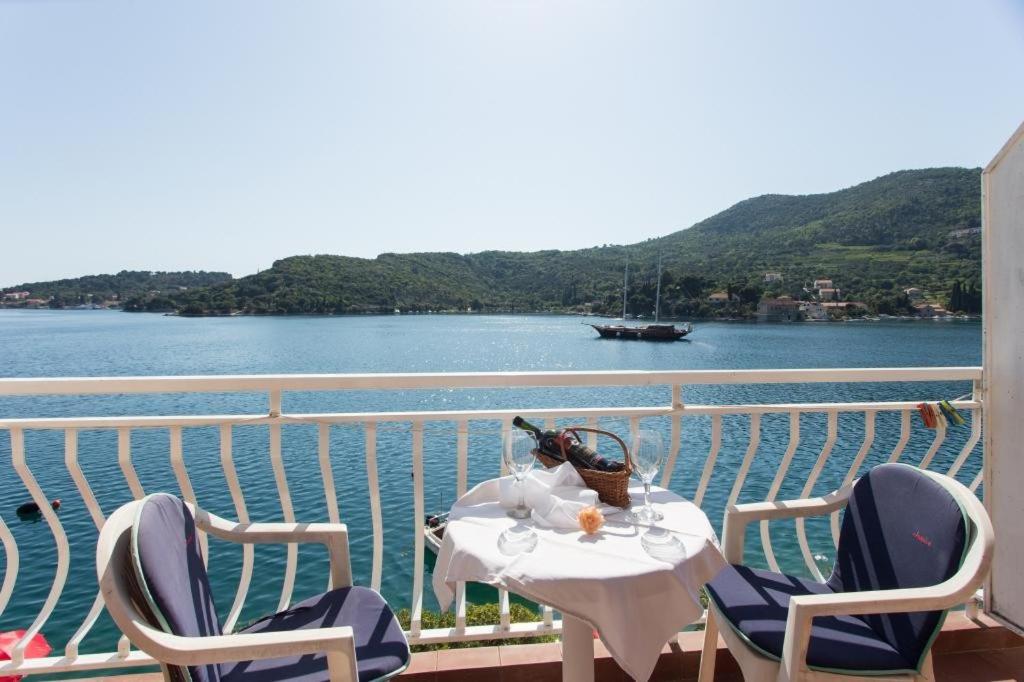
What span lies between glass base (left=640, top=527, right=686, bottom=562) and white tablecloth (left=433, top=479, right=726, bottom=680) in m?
0.02

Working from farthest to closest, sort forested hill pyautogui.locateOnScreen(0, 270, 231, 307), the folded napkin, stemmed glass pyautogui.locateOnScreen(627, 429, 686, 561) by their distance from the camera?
1. forested hill pyautogui.locateOnScreen(0, 270, 231, 307)
2. the folded napkin
3. stemmed glass pyautogui.locateOnScreen(627, 429, 686, 561)

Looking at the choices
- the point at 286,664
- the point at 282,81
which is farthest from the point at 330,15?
the point at 286,664

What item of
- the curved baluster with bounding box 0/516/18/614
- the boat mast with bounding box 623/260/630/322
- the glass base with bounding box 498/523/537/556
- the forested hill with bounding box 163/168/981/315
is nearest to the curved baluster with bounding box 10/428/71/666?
the curved baluster with bounding box 0/516/18/614

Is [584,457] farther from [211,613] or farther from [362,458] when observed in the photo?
[362,458]

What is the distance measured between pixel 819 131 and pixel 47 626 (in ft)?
59.7

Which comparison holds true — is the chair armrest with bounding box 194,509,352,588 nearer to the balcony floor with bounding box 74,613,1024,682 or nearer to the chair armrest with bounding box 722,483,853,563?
the balcony floor with bounding box 74,613,1024,682

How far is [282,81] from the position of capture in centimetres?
991

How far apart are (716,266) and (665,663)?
5772cm

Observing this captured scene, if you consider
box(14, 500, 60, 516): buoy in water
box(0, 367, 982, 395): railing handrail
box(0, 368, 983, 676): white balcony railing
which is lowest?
box(14, 500, 60, 516): buoy in water

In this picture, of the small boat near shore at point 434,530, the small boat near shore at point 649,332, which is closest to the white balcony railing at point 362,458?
the small boat near shore at point 434,530

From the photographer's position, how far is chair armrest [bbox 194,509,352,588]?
164 cm

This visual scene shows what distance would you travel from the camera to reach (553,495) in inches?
61.3

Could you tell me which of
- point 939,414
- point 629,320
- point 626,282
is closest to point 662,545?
point 939,414

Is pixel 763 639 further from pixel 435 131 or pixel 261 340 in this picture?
pixel 261 340
